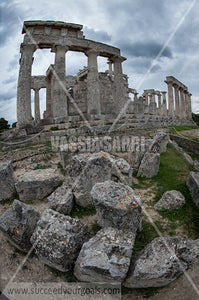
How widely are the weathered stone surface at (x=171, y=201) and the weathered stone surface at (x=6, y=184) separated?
4.38 m

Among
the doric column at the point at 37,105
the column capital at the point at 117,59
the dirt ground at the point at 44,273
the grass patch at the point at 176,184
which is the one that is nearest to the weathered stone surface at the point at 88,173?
the dirt ground at the point at 44,273

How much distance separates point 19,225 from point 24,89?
12927 millimetres

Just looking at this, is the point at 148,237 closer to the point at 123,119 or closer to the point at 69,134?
the point at 69,134

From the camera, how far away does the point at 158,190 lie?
6.34 meters

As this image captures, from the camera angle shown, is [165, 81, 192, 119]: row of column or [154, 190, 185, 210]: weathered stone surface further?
[165, 81, 192, 119]: row of column

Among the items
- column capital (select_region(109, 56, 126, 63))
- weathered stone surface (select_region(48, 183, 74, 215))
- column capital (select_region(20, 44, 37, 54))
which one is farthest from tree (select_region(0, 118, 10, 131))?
weathered stone surface (select_region(48, 183, 74, 215))

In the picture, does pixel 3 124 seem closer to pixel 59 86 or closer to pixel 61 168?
pixel 59 86

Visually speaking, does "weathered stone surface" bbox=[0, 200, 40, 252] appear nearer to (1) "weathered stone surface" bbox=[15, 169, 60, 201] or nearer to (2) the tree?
(1) "weathered stone surface" bbox=[15, 169, 60, 201]

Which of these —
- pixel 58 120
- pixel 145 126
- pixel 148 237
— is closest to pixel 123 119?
pixel 145 126

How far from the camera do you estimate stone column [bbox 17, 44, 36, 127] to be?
1470 centimetres

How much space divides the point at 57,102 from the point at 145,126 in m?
8.69

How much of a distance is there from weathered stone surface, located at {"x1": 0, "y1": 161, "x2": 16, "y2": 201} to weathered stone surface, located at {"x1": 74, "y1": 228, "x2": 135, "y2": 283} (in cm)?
341

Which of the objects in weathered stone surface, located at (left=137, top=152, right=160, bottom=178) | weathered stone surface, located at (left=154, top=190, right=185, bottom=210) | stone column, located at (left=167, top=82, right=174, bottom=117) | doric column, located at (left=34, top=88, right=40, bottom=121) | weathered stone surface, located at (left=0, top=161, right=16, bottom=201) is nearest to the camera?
weathered stone surface, located at (left=154, top=190, right=185, bottom=210)

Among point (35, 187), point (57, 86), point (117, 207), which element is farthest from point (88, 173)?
point (57, 86)
